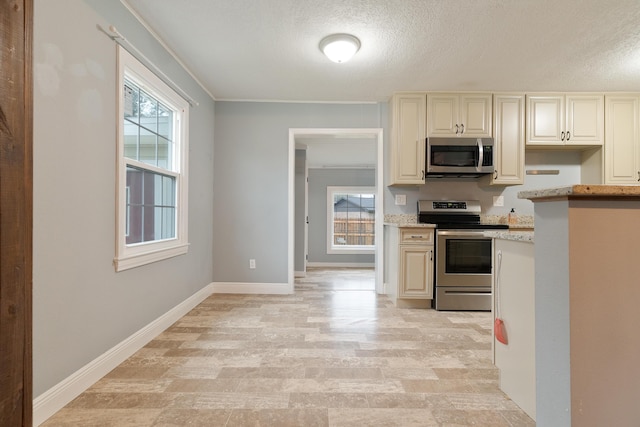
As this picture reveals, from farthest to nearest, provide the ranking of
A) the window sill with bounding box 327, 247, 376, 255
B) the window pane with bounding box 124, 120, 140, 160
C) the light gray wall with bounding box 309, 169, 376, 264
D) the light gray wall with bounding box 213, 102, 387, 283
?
the light gray wall with bounding box 309, 169, 376, 264, the window sill with bounding box 327, 247, 376, 255, the light gray wall with bounding box 213, 102, 387, 283, the window pane with bounding box 124, 120, 140, 160

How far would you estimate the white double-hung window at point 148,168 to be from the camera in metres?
2.00

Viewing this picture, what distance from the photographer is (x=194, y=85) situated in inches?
123

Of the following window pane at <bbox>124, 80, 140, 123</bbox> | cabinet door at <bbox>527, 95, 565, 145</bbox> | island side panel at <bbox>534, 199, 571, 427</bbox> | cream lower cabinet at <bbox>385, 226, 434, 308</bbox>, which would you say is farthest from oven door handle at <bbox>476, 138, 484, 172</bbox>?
window pane at <bbox>124, 80, 140, 123</bbox>

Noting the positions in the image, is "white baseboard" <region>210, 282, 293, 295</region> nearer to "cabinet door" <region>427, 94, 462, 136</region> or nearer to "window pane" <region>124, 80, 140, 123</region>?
"window pane" <region>124, 80, 140, 123</region>

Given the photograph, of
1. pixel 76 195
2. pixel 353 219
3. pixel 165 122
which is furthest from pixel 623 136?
pixel 76 195

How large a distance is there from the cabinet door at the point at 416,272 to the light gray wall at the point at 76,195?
7.83ft

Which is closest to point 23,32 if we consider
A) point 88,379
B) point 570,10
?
point 88,379

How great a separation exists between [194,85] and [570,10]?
10.4 ft

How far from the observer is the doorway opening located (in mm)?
3723

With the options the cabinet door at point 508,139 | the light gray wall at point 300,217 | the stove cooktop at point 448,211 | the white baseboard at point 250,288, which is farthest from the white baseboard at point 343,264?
the cabinet door at point 508,139

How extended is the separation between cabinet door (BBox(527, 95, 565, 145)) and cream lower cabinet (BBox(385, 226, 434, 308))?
1.64 meters

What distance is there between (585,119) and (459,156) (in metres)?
1.49

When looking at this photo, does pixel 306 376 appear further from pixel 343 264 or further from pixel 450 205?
pixel 343 264

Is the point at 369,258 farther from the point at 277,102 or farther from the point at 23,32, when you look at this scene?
the point at 23,32
